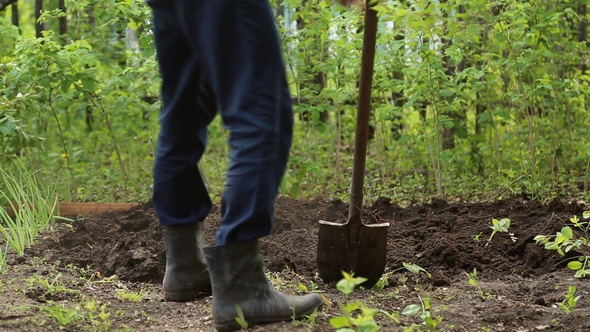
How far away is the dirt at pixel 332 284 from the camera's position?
288 cm

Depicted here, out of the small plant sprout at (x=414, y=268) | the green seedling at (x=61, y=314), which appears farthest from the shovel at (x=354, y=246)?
the green seedling at (x=61, y=314)

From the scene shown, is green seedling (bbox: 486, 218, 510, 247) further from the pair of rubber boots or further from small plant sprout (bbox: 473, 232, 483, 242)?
the pair of rubber boots

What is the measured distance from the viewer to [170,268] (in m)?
3.06

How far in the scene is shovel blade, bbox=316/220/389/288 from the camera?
333cm

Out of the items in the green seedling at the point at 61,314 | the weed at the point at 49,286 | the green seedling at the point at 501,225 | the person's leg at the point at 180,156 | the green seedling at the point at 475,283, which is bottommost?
the green seedling at the point at 475,283

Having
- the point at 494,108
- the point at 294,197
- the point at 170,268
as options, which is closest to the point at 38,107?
the point at 294,197

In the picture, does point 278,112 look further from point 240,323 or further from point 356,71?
point 356,71

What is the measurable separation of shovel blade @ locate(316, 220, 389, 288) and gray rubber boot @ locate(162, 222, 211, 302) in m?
0.51

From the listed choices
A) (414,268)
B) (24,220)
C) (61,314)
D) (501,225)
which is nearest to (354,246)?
(414,268)

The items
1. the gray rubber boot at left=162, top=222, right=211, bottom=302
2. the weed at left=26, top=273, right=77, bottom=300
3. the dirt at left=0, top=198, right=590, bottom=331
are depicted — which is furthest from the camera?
the weed at left=26, top=273, right=77, bottom=300

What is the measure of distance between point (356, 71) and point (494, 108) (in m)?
1.36

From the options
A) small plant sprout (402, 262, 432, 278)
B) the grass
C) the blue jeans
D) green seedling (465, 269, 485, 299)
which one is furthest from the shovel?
the grass

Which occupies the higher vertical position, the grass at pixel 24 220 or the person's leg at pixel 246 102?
the person's leg at pixel 246 102

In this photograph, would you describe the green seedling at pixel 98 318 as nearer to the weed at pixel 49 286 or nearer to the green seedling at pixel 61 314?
the green seedling at pixel 61 314
